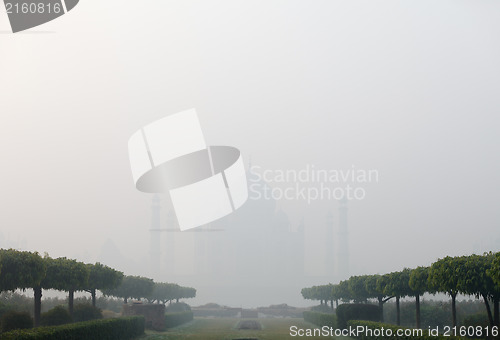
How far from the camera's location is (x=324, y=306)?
80.8m

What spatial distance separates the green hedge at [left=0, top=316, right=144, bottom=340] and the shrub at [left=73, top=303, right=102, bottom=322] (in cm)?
342

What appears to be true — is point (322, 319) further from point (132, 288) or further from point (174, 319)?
point (132, 288)

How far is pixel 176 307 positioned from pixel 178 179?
2473cm

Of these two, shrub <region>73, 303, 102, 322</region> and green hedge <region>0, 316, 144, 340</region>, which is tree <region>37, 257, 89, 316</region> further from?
green hedge <region>0, 316, 144, 340</region>

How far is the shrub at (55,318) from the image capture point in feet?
119

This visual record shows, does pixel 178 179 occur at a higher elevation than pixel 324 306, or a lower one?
higher

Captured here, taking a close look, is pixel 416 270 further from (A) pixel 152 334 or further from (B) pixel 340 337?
(A) pixel 152 334

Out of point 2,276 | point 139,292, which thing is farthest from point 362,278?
point 2,276

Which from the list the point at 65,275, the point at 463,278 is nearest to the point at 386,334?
the point at 463,278

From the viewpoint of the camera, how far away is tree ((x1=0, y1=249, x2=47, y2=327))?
27.5m

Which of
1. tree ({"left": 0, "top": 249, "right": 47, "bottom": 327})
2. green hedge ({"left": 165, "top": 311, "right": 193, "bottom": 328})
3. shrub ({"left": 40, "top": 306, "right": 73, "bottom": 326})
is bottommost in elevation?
green hedge ({"left": 165, "top": 311, "right": 193, "bottom": 328})

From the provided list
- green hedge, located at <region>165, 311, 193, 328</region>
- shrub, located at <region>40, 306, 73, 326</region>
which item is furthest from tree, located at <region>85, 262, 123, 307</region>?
green hedge, located at <region>165, 311, 193, 328</region>

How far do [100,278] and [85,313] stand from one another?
2.90 m

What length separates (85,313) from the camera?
41750 millimetres
